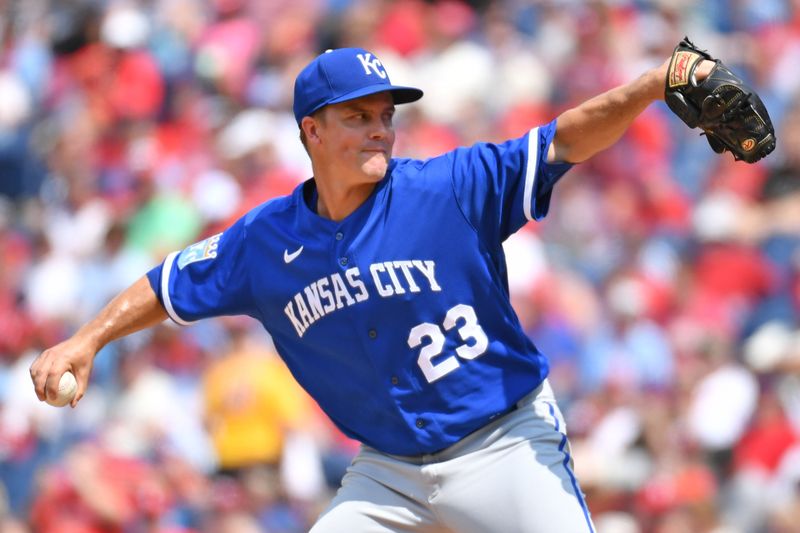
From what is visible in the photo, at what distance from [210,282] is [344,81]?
94 cm

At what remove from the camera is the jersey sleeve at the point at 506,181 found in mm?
4535

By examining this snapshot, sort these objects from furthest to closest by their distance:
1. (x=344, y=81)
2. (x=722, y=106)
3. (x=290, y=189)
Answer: (x=290, y=189), (x=344, y=81), (x=722, y=106)

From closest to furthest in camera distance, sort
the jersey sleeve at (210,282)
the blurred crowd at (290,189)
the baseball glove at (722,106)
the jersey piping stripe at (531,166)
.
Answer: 1. the baseball glove at (722,106)
2. the jersey piping stripe at (531,166)
3. the jersey sleeve at (210,282)
4. the blurred crowd at (290,189)

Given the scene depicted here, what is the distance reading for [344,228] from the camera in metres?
4.81

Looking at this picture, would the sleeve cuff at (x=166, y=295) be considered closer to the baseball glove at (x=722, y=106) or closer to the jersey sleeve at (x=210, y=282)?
the jersey sleeve at (x=210, y=282)

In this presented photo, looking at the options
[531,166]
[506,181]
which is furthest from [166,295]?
[531,166]

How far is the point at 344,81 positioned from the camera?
4.74 m

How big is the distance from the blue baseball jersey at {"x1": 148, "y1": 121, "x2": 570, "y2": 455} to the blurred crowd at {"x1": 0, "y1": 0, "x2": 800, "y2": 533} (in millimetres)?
3397

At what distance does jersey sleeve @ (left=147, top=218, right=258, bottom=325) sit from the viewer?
5.08m

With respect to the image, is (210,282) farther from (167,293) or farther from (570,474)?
(570,474)

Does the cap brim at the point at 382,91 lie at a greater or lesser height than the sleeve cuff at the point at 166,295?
greater

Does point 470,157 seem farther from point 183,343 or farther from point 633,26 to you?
point 633,26

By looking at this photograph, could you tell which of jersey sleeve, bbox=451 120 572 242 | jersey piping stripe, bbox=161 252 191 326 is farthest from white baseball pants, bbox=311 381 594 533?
jersey piping stripe, bbox=161 252 191 326

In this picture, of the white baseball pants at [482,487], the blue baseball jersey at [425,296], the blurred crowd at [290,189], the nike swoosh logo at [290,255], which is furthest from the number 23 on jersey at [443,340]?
the blurred crowd at [290,189]
